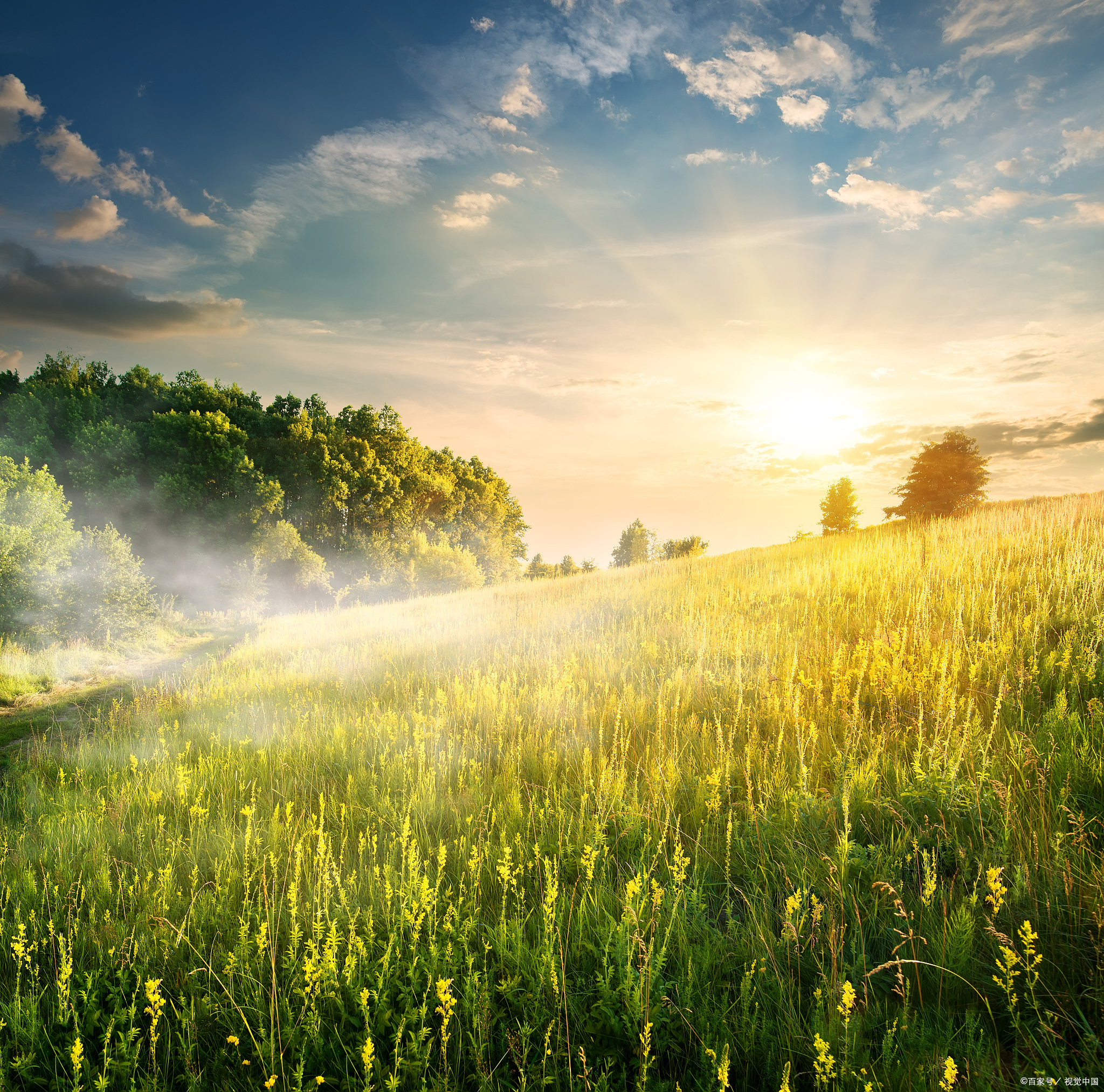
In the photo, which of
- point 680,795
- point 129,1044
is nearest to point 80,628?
point 129,1044

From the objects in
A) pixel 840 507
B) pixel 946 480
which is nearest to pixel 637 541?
pixel 840 507

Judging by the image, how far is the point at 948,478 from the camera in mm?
18312

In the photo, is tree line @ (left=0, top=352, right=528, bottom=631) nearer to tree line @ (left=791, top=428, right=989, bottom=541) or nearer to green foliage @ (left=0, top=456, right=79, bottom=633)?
green foliage @ (left=0, top=456, right=79, bottom=633)

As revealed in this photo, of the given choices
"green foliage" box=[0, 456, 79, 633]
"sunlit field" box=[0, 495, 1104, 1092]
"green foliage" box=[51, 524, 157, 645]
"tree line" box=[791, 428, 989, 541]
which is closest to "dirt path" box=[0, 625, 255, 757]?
"green foliage" box=[51, 524, 157, 645]

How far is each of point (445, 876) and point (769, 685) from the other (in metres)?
2.90

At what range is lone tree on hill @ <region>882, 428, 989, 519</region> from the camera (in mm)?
17953

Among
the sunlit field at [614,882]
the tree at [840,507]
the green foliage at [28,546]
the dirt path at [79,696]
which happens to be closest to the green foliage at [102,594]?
the green foliage at [28,546]

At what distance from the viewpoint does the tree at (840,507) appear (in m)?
45.7

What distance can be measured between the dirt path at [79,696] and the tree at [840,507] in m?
46.3

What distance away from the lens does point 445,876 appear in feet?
9.44

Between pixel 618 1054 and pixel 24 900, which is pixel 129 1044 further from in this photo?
pixel 618 1054

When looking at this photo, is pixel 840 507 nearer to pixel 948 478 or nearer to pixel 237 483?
pixel 948 478

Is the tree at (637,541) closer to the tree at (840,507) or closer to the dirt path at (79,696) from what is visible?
the tree at (840,507)

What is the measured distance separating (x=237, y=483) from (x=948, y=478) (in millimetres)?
36978
